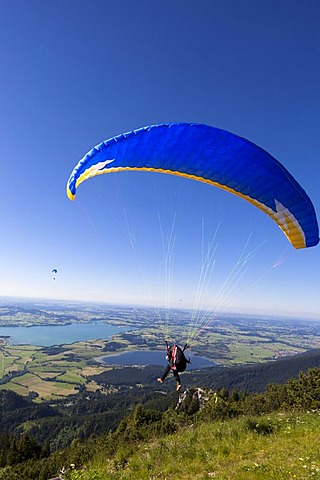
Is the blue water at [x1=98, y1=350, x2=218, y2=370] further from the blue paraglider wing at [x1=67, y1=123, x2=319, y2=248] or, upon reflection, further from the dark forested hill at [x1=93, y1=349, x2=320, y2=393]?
the blue paraglider wing at [x1=67, y1=123, x2=319, y2=248]

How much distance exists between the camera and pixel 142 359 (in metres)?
135

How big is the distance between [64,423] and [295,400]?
2291 inches

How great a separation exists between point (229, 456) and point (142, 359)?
138867mm

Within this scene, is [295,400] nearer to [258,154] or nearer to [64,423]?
[258,154]

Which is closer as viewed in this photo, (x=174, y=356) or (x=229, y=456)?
(x=229, y=456)

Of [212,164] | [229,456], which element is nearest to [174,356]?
[229,456]

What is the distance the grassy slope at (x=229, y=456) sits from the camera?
5277mm

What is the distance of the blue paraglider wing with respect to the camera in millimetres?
7168

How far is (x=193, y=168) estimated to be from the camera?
8023mm

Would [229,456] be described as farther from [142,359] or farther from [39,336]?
[39,336]

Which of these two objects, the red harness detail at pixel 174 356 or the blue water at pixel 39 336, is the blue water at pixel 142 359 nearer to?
the blue water at pixel 39 336

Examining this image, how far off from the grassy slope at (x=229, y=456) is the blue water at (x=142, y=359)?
124106 mm

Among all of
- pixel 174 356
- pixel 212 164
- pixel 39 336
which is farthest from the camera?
pixel 39 336

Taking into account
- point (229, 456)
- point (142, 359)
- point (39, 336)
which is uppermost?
point (229, 456)
